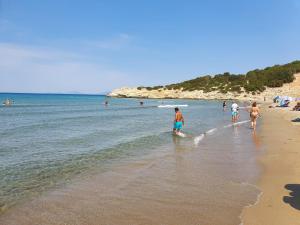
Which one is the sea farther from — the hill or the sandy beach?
the hill

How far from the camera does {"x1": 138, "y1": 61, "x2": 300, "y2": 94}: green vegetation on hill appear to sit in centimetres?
10644

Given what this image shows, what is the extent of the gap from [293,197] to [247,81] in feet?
373

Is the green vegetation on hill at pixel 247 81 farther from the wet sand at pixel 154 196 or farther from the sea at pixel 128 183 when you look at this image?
the wet sand at pixel 154 196

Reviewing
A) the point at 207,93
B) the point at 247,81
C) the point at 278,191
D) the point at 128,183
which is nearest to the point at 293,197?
the point at 278,191

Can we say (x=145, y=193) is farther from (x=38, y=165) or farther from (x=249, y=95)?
(x=249, y=95)

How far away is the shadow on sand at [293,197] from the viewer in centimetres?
740

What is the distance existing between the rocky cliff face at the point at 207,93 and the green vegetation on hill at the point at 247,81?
215cm

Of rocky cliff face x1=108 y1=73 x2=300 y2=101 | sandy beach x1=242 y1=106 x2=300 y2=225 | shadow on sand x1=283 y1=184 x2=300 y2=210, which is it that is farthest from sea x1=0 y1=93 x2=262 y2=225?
rocky cliff face x1=108 y1=73 x2=300 y2=101

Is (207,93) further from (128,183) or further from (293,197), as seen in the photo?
(293,197)

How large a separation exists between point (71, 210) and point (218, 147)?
10081 mm

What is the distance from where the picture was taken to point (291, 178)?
382 inches

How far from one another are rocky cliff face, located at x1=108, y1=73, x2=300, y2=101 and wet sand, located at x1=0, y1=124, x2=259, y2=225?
87.5 m

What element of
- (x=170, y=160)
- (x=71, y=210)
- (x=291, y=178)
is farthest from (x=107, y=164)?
(x=291, y=178)

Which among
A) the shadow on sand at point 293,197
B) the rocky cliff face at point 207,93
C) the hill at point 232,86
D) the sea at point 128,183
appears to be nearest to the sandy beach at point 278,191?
the shadow on sand at point 293,197
